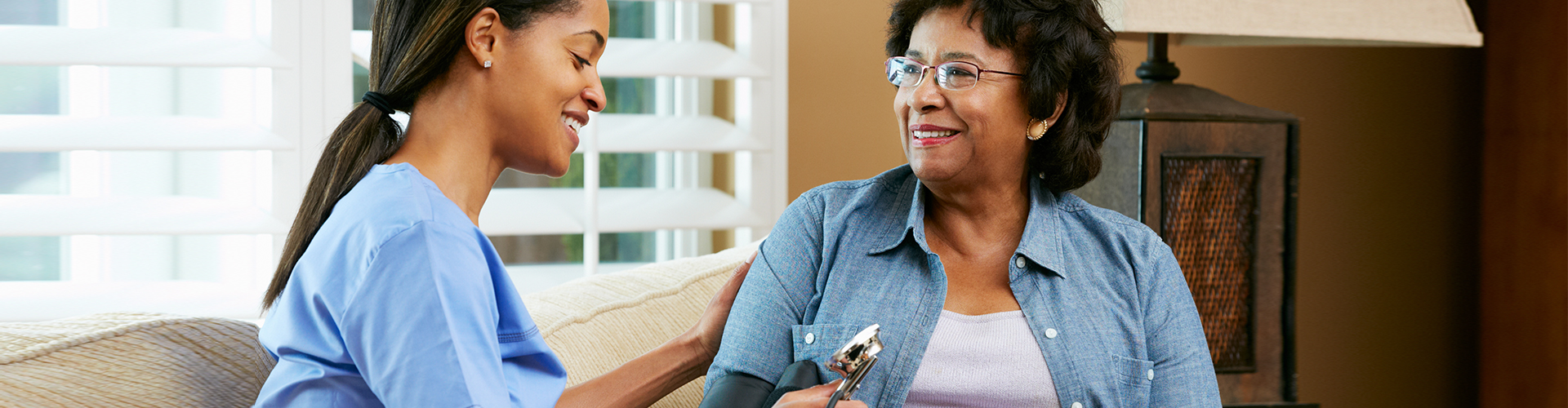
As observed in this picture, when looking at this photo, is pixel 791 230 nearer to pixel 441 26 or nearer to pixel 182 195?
pixel 441 26

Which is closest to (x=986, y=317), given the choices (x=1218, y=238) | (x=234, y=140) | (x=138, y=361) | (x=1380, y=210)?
(x=1218, y=238)

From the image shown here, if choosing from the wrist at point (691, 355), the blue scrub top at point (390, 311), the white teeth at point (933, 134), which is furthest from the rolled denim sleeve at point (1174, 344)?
the blue scrub top at point (390, 311)

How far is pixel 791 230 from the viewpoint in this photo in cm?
129

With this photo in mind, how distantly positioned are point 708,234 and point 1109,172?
73cm

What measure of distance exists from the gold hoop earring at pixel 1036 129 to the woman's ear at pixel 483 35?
2.24 ft

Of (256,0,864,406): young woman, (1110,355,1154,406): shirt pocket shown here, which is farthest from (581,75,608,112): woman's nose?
(1110,355,1154,406): shirt pocket

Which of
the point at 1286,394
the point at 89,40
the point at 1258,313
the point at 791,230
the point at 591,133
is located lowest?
the point at 1286,394

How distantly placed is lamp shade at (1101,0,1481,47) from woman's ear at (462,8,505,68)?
0.87m

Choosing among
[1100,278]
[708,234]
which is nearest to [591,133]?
[708,234]

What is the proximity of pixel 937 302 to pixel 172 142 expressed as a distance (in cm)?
111

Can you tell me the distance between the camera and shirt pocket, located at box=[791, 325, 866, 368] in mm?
1209

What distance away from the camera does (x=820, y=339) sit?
122 centimetres

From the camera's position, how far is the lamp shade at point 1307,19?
58.2 inches

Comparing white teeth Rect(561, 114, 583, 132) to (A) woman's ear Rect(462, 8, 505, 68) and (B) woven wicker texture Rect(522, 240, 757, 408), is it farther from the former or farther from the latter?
(B) woven wicker texture Rect(522, 240, 757, 408)
